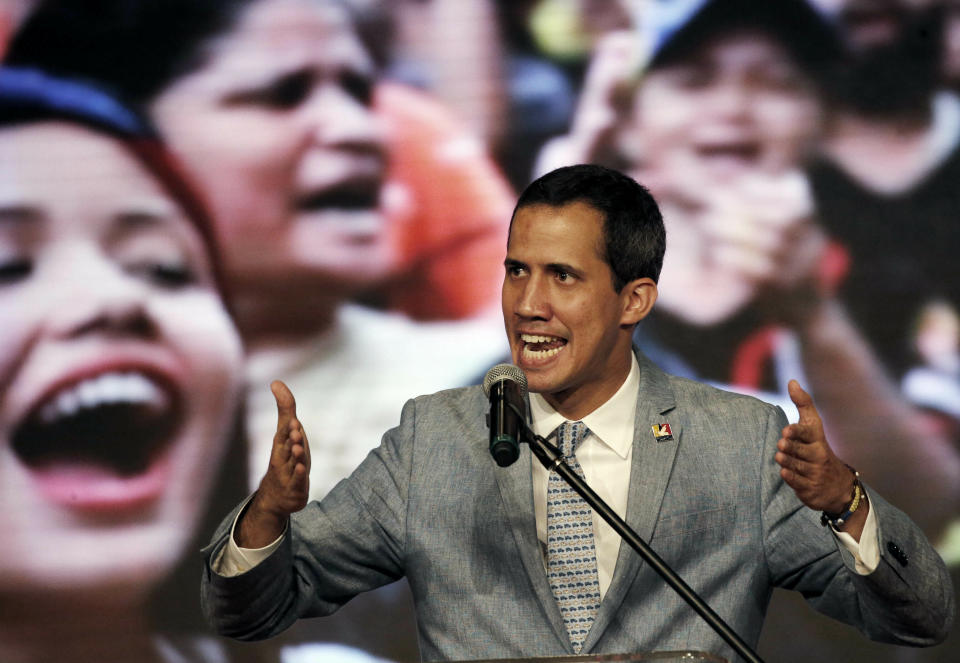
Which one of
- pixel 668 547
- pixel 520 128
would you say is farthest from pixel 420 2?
pixel 668 547

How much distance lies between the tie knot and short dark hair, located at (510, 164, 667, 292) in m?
0.31

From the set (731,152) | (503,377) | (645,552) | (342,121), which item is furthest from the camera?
(342,121)

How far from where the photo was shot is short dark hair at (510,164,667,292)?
8.07ft

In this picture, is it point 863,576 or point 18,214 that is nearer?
point 863,576

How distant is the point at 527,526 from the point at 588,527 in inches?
5.0

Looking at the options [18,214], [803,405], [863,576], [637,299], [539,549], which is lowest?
[863,576]

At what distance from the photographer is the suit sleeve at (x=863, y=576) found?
2107 mm

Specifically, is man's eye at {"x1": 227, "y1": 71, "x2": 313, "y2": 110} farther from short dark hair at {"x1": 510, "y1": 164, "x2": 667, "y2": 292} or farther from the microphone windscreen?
the microphone windscreen

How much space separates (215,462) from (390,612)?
80 cm

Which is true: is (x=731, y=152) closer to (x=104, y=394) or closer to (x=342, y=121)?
(x=342, y=121)

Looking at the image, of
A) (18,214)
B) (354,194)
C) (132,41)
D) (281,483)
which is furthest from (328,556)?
(132,41)

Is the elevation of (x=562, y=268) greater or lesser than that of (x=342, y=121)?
lesser

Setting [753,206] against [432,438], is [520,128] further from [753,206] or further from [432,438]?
[432,438]

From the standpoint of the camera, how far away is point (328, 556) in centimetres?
240
